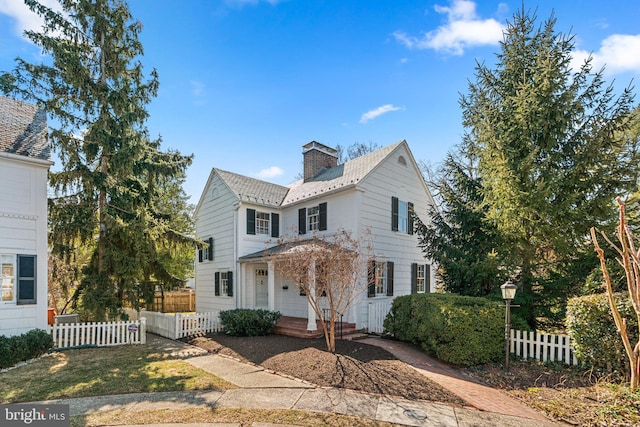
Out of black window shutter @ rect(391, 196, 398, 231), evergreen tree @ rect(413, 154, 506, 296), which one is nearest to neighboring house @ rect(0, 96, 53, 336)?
Answer: black window shutter @ rect(391, 196, 398, 231)

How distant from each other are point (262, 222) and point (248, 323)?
5.11 metres

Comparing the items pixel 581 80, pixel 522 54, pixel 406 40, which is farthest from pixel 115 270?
pixel 581 80

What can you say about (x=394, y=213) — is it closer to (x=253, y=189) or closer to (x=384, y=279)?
(x=384, y=279)

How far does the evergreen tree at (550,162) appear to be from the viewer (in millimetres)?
8883

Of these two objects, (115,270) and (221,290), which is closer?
(115,270)

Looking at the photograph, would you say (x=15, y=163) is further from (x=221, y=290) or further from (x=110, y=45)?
(x=221, y=290)

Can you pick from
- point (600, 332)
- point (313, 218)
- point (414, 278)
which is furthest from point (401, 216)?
point (600, 332)

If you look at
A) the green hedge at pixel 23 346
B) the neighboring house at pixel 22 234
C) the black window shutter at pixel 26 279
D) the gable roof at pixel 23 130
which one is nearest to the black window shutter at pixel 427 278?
the green hedge at pixel 23 346

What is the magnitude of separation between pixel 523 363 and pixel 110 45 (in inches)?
627

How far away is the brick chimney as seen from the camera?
54.8 feet

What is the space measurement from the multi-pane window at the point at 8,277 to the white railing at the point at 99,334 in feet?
4.58

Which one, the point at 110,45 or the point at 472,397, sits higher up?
the point at 110,45

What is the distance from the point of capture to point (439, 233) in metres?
12.4

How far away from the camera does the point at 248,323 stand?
11602 millimetres
